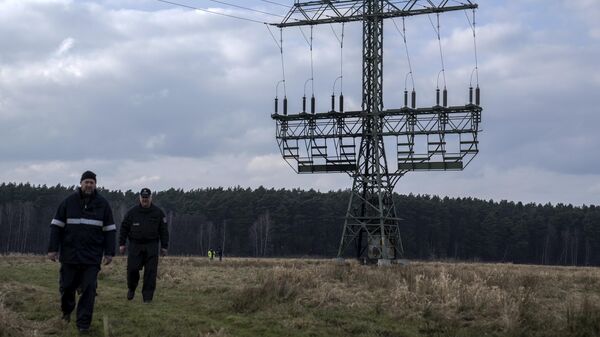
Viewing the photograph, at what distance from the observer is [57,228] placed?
352 inches

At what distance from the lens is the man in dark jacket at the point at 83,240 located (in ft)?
29.2

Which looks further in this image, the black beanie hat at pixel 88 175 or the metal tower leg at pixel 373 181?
the metal tower leg at pixel 373 181

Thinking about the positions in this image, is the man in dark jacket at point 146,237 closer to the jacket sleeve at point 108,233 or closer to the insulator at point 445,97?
the jacket sleeve at point 108,233

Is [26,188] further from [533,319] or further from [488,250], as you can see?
[533,319]

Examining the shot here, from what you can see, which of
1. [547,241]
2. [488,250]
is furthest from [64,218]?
[547,241]

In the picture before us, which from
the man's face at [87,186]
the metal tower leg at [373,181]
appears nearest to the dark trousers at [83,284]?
the man's face at [87,186]

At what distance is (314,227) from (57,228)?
321 ft

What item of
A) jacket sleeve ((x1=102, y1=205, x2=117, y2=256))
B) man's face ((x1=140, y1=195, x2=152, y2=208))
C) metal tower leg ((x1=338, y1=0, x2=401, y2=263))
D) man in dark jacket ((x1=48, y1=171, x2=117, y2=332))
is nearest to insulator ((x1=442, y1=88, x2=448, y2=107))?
metal tower leg ((x1=338, y1=0, x2=401, y2=263))

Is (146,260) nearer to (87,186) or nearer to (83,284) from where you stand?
(83,284)

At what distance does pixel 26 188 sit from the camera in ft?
360

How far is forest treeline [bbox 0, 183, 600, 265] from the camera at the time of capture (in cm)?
10231

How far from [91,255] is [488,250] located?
340 feet

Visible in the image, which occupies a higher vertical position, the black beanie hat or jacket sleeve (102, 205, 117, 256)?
the black beanie hat

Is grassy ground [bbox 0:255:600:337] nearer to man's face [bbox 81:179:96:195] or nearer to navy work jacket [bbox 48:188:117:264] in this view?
navy work jacket [bbox 48:188:117:264]
